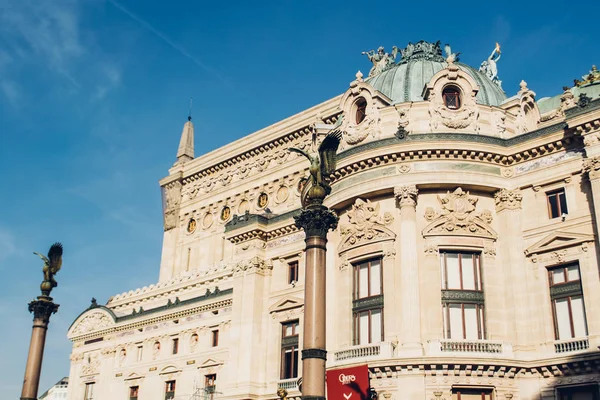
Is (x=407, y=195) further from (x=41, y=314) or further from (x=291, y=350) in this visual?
(x=41, y=314)

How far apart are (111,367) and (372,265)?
31.7 m

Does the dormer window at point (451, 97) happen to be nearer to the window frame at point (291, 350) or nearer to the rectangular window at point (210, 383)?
the window frame at point (291, 350)

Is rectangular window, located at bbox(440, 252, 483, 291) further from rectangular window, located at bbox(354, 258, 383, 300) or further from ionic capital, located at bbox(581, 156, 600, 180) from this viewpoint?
ionic capital, located at bbox(581, 156, 600, 180)

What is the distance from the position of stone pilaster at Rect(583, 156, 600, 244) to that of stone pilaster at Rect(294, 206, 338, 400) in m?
15.1

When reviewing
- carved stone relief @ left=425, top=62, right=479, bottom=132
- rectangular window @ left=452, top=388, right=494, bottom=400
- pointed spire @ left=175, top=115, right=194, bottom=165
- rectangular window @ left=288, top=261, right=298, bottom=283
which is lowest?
rectangular window @ left=452, top=388, right=494, bottom=400

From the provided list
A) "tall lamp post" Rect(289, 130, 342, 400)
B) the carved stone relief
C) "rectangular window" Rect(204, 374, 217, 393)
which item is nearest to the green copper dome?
the carved stone relief

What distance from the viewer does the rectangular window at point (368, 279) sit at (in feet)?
123

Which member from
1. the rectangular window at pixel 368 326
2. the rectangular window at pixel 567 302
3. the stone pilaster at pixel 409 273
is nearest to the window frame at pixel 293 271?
the rectangular window at pixel 368 326

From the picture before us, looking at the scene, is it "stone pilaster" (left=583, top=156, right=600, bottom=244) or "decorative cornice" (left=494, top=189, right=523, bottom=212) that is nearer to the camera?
"stone pilaster" (left=583, top=156, right=600, bottom=244)

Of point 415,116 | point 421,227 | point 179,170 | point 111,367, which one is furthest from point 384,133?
point 179,170

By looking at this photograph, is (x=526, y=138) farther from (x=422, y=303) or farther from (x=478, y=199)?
(x=422, y=303)

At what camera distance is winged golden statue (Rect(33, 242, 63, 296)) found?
3603 cm

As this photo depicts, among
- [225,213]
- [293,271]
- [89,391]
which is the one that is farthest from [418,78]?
[89,391]

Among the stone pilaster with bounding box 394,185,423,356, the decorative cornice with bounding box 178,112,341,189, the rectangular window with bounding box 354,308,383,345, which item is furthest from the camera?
the decorative cornice with bounding box 178,112,341,189
